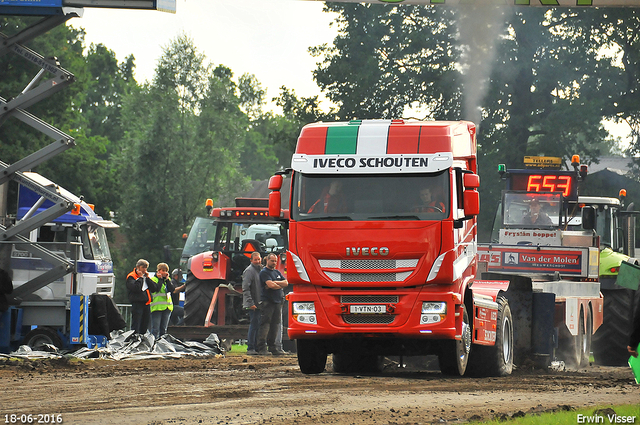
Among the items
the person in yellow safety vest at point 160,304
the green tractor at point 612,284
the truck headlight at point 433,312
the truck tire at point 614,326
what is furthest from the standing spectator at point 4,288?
the truck tire at point 614,326

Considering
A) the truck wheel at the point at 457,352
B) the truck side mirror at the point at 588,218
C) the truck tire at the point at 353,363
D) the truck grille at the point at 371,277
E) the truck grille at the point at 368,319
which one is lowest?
the truck tire at the point at 353,363

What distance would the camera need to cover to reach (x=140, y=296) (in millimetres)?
19109

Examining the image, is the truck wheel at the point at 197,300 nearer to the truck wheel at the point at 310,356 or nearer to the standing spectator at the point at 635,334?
the truck wheel at the point at 310,356

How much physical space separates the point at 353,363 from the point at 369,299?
245cm

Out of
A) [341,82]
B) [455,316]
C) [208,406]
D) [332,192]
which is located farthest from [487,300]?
[341,82]

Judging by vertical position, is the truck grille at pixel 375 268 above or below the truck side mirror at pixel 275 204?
below

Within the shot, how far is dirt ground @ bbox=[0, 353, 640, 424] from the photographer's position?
29.1 feet

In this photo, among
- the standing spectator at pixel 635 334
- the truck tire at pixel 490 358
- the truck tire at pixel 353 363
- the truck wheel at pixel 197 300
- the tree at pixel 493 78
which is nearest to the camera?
the standing spectator at pixel 635 334

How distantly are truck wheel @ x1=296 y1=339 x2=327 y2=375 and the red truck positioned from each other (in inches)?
2.3

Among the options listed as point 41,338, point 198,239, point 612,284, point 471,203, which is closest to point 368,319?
point 471,203

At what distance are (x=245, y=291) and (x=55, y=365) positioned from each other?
17.2 feet

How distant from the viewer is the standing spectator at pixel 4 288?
16062mm

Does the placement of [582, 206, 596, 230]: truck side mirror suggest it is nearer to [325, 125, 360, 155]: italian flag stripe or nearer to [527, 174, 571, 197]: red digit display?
[527, 174, 571, 197]: red digit display

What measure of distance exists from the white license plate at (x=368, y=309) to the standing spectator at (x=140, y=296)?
8096 mm
